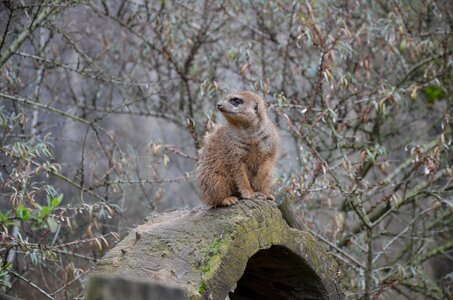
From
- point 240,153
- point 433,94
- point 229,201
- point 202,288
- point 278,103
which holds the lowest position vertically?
point 202,288

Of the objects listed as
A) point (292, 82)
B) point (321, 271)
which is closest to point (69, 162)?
point (292, 82)

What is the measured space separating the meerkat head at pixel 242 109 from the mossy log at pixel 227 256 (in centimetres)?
71

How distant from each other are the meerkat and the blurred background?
1023 mm

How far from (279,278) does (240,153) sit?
0.76 metres

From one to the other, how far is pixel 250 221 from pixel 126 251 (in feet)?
2.16

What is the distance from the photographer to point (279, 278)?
3814 millimetres

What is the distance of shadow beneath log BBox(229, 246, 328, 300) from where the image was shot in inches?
143

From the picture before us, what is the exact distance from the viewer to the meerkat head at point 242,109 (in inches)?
158

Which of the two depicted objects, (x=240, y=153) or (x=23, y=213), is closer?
(x=23, y=213)

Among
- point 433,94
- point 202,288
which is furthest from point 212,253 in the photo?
point 433,94

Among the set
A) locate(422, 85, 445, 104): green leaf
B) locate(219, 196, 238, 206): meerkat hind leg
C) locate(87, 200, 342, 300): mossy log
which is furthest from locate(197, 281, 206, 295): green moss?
locate(422, 85, 445, 104): green leaf

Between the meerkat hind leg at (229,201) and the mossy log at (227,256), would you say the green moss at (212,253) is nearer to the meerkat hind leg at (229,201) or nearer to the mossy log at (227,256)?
the mossy log at (227,256)

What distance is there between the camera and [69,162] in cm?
759

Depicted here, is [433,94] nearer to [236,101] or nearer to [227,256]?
[236,101]
